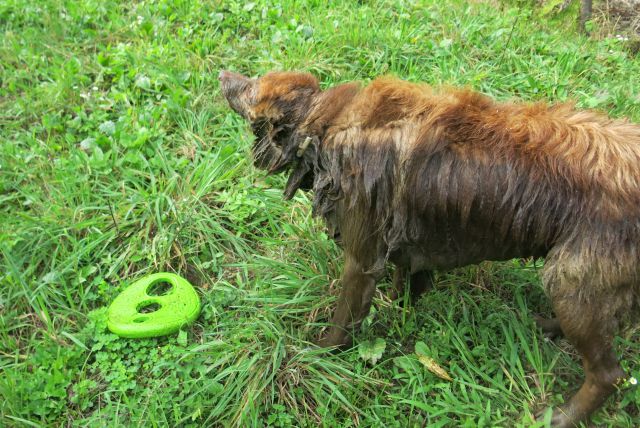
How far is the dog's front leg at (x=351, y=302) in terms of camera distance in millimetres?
2961

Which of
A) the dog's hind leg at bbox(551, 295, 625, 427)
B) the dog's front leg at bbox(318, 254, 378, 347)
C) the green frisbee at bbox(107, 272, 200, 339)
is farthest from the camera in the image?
the green frisbee at bbox(107, 272, 200, 339)

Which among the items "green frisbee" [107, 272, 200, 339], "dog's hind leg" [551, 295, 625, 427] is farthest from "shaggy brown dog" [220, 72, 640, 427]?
"green frisbee" [107, 272, 200, 339]

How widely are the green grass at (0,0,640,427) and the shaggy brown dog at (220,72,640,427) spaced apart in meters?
0.50

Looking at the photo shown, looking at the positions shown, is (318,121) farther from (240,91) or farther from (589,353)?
(589,353)

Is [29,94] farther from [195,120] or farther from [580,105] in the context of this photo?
[580,105]

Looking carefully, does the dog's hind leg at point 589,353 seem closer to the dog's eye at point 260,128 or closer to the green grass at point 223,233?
the green grass at point 223,233

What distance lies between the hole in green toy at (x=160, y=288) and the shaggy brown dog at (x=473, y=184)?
1.22 m

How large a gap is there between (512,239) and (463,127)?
0.57 meters

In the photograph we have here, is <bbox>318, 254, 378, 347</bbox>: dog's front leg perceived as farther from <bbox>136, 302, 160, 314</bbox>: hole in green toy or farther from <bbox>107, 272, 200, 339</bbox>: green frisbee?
<bbox>136, 302, 160, 314</bbox>: hole in green toy

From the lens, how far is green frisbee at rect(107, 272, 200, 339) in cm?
331

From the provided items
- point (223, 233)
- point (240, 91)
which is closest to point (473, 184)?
point (240, 91)

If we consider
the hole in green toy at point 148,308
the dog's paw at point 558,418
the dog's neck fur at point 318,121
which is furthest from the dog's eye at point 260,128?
the dog's paw at point 558,418

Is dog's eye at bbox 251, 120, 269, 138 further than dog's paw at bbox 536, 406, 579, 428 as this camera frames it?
Yes

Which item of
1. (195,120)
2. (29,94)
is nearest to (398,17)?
(195,120)
